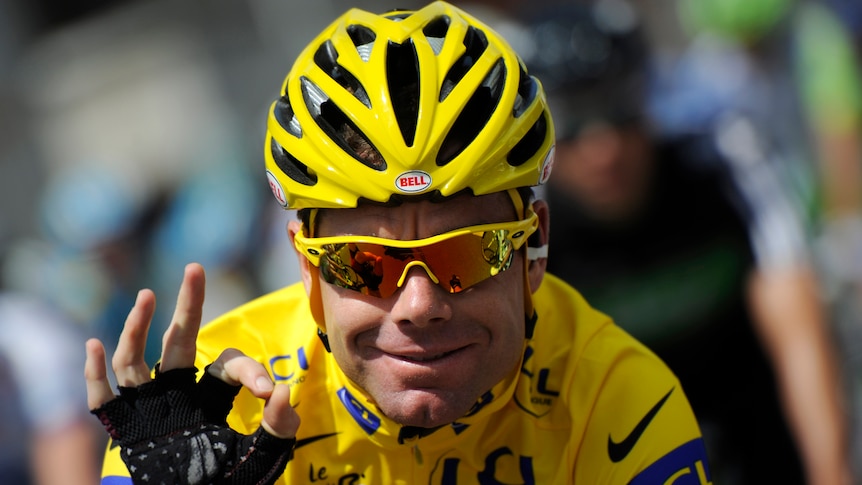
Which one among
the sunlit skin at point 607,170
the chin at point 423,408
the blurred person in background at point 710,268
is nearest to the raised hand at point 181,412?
the chin at point 423,408

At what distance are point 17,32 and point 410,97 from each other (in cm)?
1243

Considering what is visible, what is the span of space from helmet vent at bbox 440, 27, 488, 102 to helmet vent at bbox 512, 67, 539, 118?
0.49ft

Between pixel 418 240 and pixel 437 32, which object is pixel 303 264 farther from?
pixel 437 32

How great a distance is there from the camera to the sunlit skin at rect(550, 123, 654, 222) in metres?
6.34

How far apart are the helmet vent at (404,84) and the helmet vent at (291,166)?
32 centimetres

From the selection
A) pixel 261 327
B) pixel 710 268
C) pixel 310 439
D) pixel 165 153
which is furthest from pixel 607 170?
pixel 165 153

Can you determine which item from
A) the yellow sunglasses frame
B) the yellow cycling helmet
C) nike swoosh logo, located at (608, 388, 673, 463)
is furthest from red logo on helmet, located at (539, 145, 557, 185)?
nike swoosh logo, located at (608, 388, 673, 463)

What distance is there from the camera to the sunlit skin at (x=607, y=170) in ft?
20.8

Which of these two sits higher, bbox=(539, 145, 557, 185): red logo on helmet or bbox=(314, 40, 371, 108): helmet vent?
bbox=(314, 40, 371, 108): helmet vent

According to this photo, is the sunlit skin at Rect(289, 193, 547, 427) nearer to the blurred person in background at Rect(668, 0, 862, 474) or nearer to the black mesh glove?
the black mesh glove

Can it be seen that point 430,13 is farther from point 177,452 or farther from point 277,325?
point 177,452

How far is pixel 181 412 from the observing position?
3.47 meters

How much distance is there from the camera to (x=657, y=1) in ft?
40.0

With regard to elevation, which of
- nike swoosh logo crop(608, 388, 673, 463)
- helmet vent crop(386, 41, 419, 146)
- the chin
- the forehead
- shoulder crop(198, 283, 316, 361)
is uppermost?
helmet vent crop(386, 41, 419, 146)
